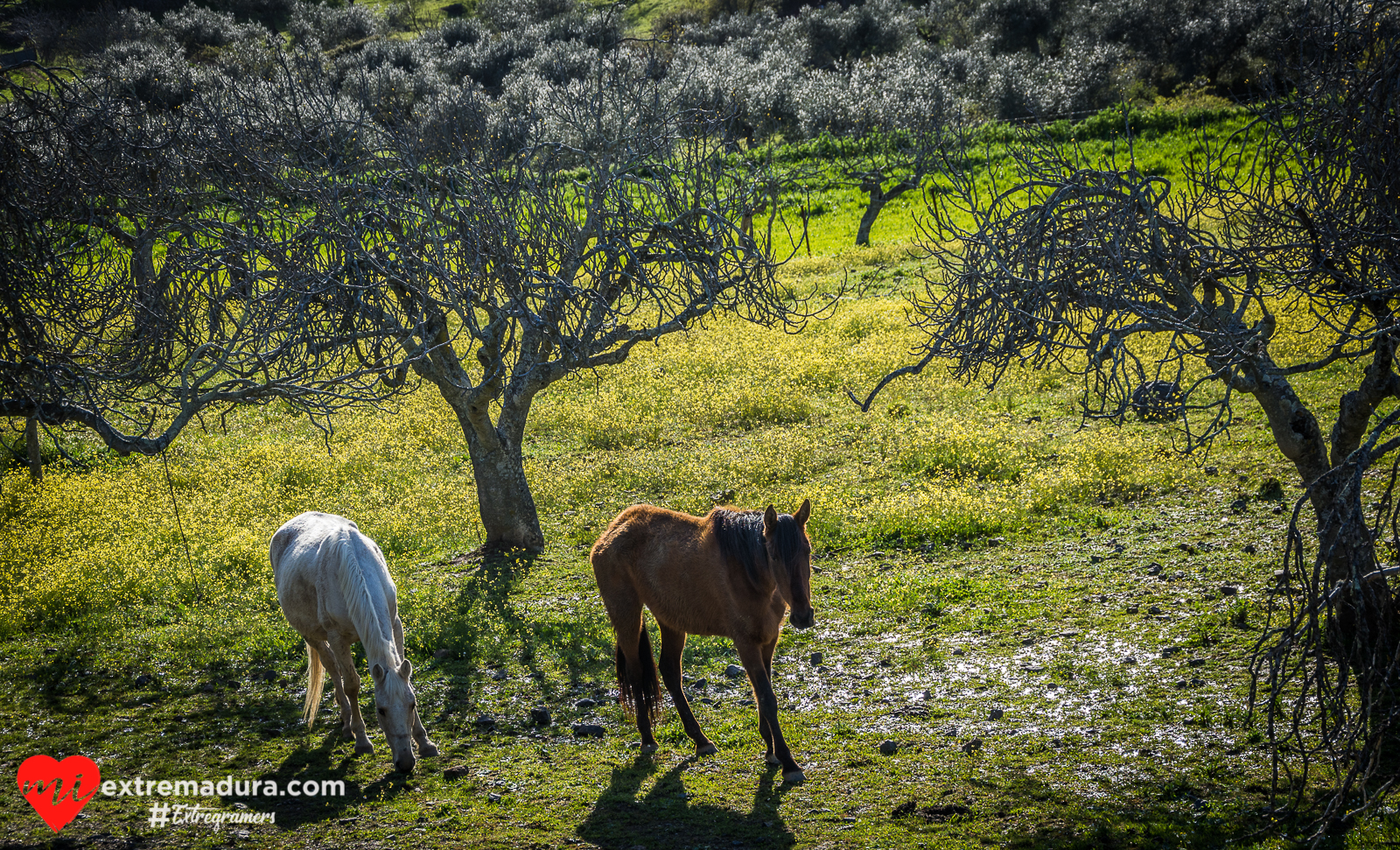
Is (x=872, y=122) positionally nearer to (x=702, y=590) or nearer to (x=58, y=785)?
(x=702, y=590)

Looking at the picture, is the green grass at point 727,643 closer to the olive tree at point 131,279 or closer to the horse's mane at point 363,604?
the horse's mane at point 363,604

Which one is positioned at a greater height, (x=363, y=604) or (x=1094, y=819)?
(x=363, y=604)

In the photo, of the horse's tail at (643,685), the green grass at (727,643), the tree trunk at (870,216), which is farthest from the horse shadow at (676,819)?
the tree trunk at (870,216)

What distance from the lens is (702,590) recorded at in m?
7.15

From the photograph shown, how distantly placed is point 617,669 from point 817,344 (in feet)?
48.5

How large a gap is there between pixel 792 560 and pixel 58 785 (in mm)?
5646

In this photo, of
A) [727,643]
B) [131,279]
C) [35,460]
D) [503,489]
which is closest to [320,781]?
[727,643]

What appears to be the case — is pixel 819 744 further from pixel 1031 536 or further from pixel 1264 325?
pixel 1031 536

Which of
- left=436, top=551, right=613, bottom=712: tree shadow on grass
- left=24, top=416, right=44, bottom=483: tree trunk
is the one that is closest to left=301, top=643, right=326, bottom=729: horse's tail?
left=436, top=551, right=613, bottom=712: tree shadow on grass

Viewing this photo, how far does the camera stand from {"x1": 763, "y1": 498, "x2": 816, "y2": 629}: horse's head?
6.32 meters

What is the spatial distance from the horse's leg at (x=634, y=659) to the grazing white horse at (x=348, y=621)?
162cm

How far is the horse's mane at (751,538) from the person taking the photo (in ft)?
21.2
